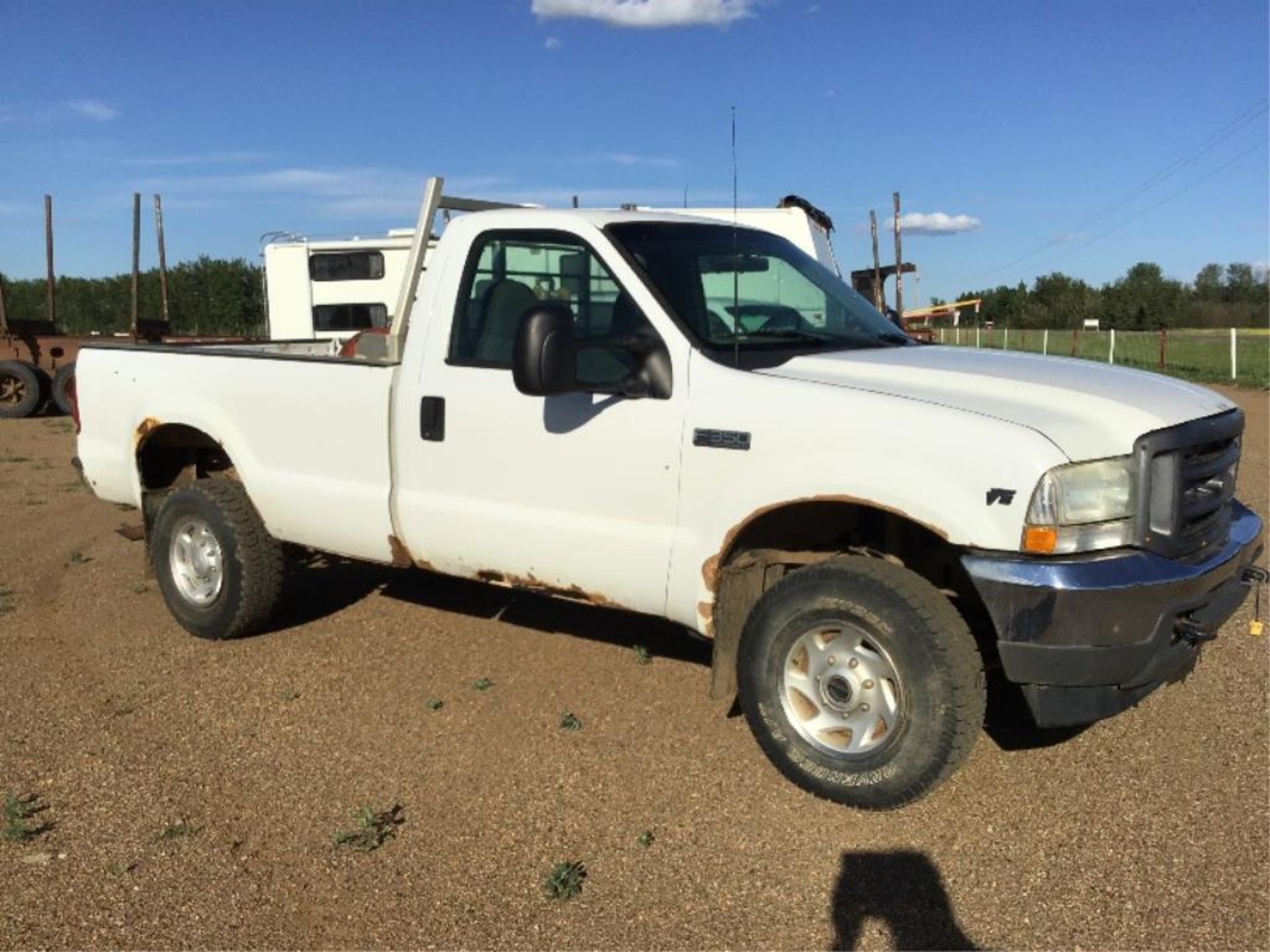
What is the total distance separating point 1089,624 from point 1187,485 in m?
0.66

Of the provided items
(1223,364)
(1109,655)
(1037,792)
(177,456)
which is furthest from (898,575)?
(1223,364)

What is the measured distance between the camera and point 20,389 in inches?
739

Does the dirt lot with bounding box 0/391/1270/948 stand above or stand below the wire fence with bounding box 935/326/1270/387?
below

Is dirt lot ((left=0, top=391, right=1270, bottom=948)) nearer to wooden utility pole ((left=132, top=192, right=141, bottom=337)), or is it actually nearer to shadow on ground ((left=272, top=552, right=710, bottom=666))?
shadow on ground ((left=272, top=552, right=710, bottom=666))

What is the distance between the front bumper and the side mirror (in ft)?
4.86

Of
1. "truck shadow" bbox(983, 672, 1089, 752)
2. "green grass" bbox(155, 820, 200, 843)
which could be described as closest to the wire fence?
"truck shadow" bbox(983, 672, 1089, 752)

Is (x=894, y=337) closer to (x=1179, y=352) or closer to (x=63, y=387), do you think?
(x=63, y=387)

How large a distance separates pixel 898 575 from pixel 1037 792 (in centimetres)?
100

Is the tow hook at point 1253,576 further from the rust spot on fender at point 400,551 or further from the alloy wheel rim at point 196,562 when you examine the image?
the alloy wheel rim at point 196,562

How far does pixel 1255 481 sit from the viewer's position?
1038 cm

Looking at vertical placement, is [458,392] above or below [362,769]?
above

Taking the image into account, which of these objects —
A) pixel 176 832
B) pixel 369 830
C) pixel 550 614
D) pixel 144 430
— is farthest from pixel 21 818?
pixel 550 614

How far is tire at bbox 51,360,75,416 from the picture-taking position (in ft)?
60.6

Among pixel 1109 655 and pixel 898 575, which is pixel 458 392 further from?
pixel 1109 655
